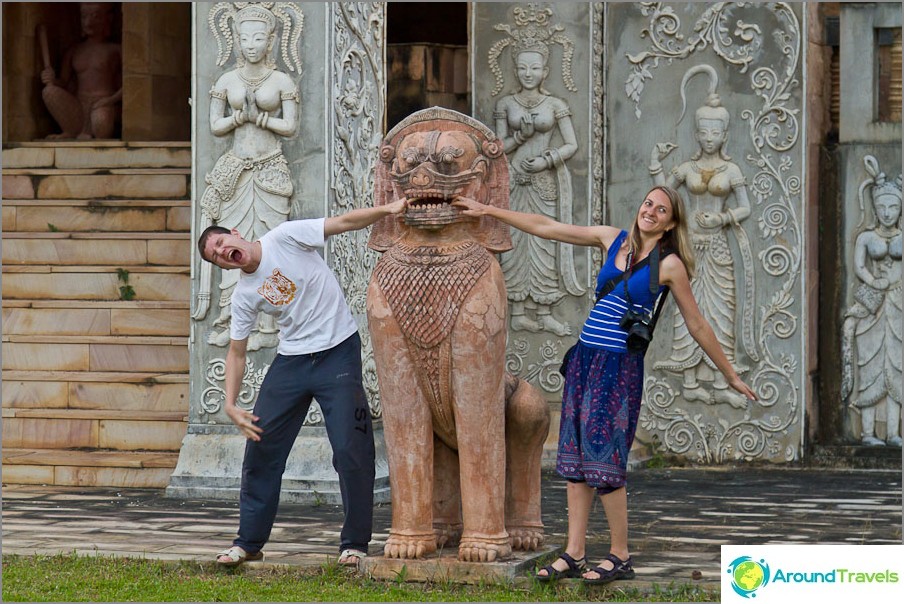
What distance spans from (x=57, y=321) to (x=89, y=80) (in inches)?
198

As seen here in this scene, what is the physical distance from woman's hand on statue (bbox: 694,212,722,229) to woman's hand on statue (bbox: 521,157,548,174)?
1.25 meters

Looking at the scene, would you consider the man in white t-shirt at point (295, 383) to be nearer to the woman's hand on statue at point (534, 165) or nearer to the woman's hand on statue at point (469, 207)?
the woman's hand on statue at point (469, 207)

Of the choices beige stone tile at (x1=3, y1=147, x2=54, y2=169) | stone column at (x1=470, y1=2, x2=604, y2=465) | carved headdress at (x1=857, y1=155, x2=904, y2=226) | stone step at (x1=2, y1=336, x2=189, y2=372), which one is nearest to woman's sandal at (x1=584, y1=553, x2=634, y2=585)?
stone step at (x1=2, y1=336, x2=189, y2=372)

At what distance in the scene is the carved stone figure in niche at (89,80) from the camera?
15.9m

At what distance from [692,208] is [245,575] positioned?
605 cm

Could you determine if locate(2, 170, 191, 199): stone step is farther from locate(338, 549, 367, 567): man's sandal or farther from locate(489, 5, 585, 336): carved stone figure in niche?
locate(338, 549, 367, 567): man's sandal

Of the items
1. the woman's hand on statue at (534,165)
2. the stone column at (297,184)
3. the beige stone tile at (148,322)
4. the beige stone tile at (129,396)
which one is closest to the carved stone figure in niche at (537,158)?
the woman's hand on statue at (534,165)

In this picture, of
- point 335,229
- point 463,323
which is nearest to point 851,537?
point 463,323

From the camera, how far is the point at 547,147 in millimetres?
12727

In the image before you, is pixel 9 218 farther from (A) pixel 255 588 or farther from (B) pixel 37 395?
(A) pixel 255 588

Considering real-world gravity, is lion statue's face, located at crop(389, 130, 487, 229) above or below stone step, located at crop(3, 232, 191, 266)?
above

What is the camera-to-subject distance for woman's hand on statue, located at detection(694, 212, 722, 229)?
12547 millimetres

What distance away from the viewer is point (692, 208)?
41.4ft

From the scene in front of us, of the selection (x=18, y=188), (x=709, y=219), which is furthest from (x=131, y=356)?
(x=709, y=219)
